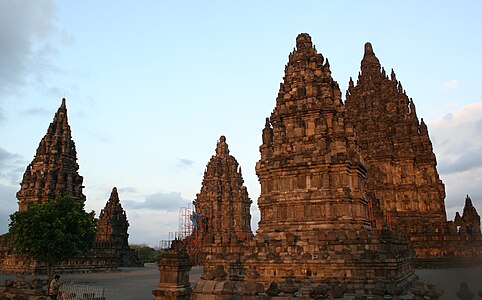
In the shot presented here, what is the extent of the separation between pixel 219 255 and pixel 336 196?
7734 mm

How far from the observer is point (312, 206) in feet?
72.1

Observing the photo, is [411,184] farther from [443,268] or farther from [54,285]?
[54,285]

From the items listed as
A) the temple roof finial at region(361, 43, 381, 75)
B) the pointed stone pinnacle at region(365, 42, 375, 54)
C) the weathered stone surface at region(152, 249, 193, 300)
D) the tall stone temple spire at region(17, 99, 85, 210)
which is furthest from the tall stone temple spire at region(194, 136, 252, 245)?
the weathered stone surface at region(152, 249, 193, 300)

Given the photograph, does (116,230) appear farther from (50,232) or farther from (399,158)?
(399,158)

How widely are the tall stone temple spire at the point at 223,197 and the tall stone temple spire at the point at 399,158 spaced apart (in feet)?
84.1

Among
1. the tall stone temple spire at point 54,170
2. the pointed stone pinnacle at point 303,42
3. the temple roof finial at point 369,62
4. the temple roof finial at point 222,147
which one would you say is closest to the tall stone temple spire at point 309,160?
the pointed stone pinnacle at point 303,42

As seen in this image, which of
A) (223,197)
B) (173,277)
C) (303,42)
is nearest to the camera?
(173,277)

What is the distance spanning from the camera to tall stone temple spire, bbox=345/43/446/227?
44.1 metres

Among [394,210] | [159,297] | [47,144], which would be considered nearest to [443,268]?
[394,210]

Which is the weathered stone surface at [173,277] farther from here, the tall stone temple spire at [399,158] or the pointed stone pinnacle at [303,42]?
the tall stone temple spire at [399,158]

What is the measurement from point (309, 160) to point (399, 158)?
1090 inches

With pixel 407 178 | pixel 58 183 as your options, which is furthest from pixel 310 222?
pixel 58 183

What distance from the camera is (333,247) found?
19.6 meters

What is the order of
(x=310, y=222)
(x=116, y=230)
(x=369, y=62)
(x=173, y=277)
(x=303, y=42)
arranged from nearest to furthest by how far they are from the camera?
1. (x=173, y=277)
2. (x=310, y=222)
3. (x=303, y=42)
4. (x=369, y=62)
5. (x=116, y=230)
